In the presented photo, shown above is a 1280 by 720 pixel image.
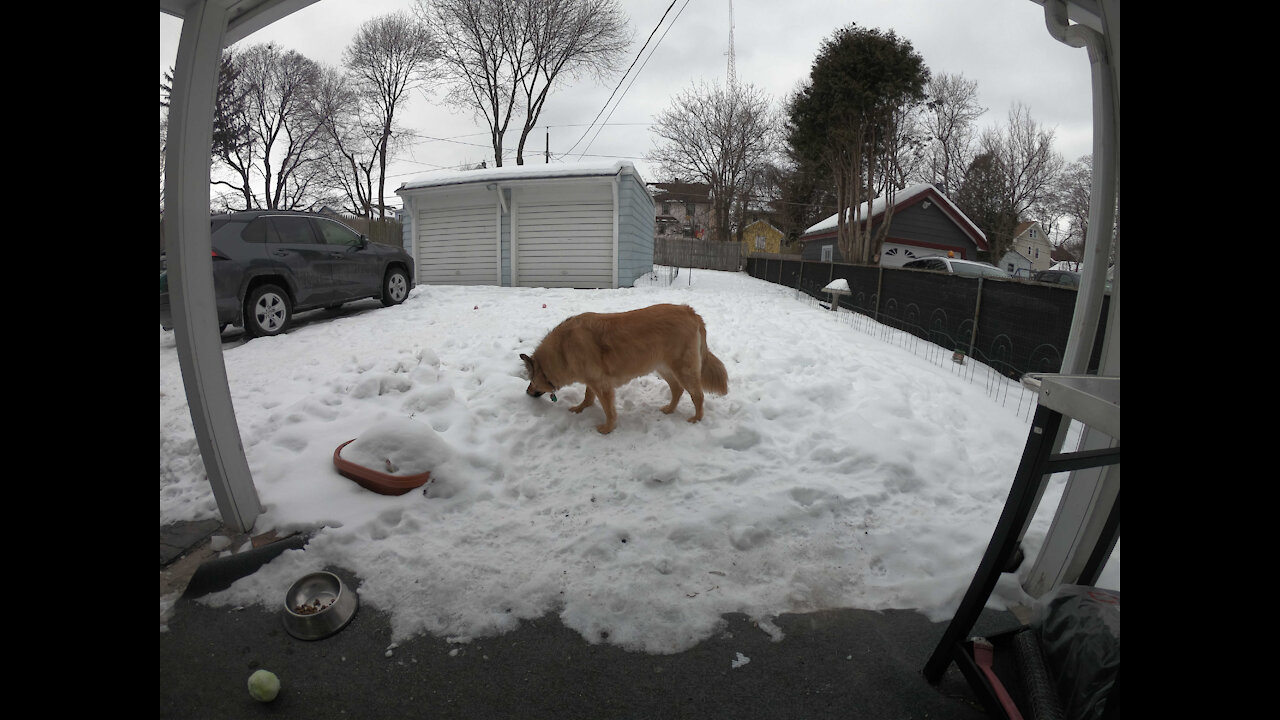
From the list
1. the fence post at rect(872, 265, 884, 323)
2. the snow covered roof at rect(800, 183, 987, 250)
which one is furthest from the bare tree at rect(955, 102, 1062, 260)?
the fence post at rect(872, 265, 884, 323)

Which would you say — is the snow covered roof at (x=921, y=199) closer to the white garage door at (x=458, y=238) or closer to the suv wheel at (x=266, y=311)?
the white garage door at (x=458, y=238)

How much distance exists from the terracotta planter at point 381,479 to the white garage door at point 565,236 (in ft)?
32.0

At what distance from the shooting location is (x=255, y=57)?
80.0 ft

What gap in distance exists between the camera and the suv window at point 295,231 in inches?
281

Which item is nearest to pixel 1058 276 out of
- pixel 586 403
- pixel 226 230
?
pixel 586 403

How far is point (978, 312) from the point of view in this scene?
23.3ft

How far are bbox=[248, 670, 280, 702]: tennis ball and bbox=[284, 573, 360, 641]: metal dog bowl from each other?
276mm

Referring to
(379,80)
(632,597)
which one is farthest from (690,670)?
(379,80)

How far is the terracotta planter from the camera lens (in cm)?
298

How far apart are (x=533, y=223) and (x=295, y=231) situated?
5.93m

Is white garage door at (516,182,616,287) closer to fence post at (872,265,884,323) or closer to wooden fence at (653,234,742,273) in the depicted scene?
fence post at (872,265,884,323)
